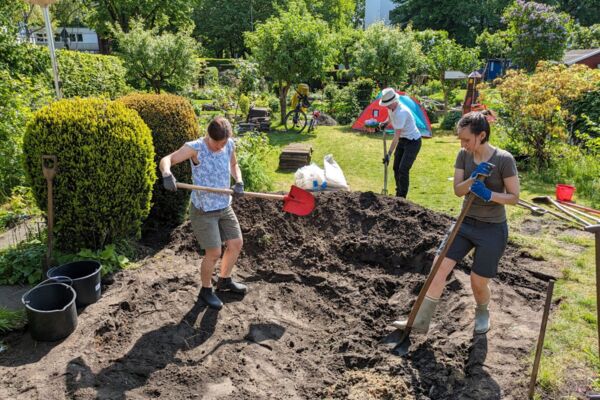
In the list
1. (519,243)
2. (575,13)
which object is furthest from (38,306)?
(575,13)

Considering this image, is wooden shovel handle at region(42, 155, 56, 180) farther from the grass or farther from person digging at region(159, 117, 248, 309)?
the grass

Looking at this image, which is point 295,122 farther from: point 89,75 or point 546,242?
point 546,242

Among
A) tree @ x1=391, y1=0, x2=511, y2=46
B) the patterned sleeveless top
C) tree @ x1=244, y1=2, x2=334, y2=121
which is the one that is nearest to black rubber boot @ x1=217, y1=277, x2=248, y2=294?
the patterned sleeveless top

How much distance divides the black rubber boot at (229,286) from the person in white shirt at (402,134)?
3.98 meters

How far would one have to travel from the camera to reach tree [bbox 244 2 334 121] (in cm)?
1512

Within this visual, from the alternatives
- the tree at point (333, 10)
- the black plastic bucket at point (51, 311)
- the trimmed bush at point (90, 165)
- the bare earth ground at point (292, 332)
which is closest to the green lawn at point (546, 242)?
the bare earth ground at point (292, 332)

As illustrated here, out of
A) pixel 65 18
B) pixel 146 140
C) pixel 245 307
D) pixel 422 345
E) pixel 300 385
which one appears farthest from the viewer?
pixel 65 18

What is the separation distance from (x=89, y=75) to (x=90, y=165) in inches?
366

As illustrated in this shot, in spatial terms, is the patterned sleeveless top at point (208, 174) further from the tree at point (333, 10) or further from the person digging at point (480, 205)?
the tree at point (333, 10)

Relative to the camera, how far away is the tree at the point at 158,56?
49.4 ft

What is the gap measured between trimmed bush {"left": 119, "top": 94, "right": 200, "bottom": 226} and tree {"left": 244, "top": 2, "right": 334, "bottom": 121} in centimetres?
992

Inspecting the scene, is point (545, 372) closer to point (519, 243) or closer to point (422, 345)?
point (422, 345)

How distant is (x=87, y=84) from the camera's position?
12.2 meters

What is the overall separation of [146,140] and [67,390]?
2785mm
